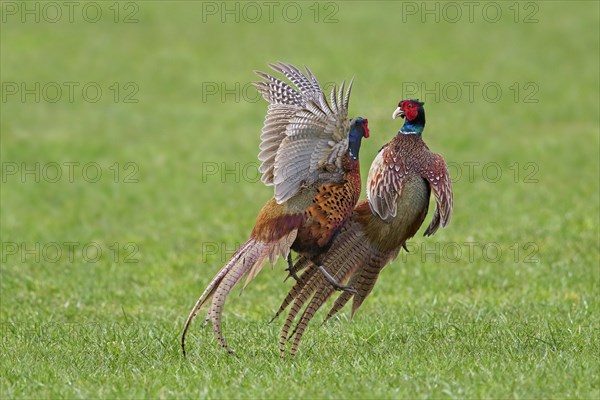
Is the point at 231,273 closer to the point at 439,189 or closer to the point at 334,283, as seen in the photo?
the point at 334,283

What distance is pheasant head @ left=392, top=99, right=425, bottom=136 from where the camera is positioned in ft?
21.7

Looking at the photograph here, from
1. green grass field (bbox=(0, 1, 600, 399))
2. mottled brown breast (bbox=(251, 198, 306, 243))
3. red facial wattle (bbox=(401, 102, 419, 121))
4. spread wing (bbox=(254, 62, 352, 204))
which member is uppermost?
red facial wattle (bbox=(401, 102, 419, 121))

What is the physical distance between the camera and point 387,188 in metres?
6.64

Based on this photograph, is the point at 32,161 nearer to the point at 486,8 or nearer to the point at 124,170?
the point at 124,170

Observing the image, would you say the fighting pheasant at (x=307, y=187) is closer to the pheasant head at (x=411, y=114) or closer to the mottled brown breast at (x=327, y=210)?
the mottled brown breast at (x=327, y=210)

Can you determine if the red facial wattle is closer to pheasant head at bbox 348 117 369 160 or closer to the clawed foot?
pheasant head at bbox 348 117 369 160

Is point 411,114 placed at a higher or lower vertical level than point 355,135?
higher

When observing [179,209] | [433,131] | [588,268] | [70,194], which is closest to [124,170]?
[70,194]

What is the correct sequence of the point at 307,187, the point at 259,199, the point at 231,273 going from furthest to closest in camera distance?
the point at 259,199 < the point at 307,187 < the point at 231,273

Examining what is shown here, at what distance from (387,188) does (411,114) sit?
480 mm

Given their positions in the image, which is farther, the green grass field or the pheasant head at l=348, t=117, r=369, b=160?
the pheasant head at l=348, t=117, r=369, b=160

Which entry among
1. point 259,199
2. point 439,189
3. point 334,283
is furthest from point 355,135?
point 259,199

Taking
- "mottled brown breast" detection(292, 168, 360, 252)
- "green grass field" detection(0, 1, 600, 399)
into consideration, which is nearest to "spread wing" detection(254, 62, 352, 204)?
"mottled brown breast" detection(292, 168, 360, 252)

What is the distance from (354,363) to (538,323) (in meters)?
1.89
